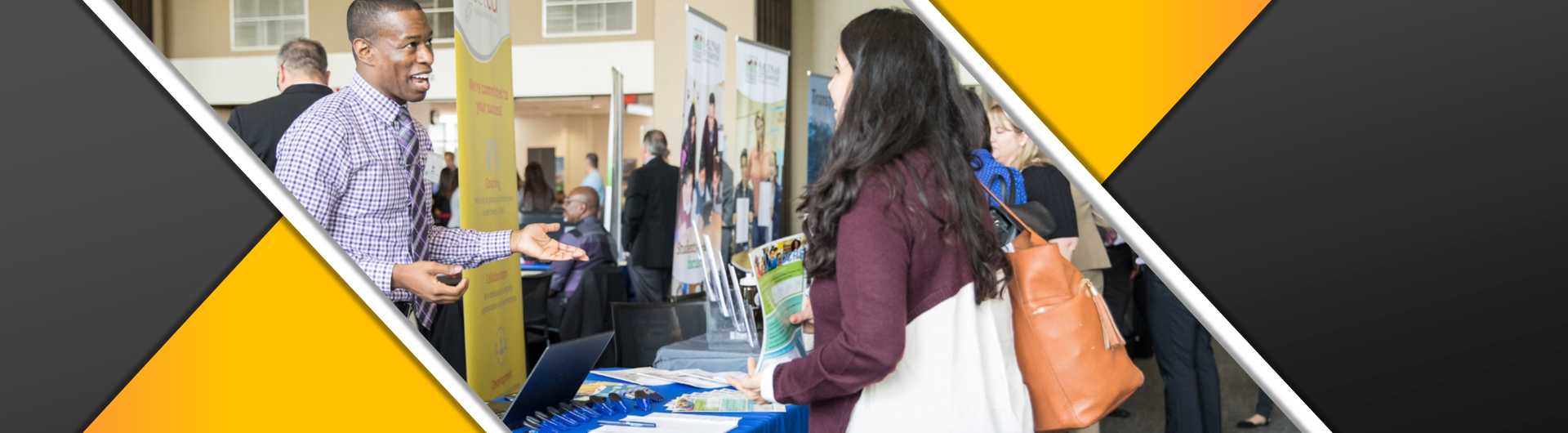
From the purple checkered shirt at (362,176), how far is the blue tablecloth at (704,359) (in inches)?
26.1

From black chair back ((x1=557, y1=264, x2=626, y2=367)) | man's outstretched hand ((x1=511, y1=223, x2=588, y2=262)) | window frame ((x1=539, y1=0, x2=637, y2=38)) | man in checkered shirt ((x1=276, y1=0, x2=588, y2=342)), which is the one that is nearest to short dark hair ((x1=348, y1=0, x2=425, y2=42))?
man in checkered shirt ((x1=276, y1=0, x2=588, y2=342))

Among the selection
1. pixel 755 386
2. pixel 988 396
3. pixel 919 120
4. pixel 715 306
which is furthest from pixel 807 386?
pixel 715 306

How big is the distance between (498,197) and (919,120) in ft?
5.54

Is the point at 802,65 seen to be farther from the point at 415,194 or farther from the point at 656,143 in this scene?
the point at 415,194

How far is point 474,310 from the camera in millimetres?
2607

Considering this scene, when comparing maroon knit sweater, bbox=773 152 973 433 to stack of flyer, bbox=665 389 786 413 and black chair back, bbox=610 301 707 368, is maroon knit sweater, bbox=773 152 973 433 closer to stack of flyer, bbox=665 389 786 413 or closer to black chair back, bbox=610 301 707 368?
stack of flyer, bbox=665 389 786 413

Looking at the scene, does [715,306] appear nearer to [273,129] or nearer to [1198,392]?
[273,129]

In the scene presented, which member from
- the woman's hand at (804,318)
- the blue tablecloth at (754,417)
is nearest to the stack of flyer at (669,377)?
the blue tablecloth at (754,417)

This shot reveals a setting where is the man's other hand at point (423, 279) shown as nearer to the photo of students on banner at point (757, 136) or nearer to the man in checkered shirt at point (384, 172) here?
the man in checkered shirt at point (384, 172)

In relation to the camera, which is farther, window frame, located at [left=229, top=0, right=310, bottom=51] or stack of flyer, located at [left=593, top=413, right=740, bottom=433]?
window frame, located at [left=229, top=0, right=310, bottom=51]

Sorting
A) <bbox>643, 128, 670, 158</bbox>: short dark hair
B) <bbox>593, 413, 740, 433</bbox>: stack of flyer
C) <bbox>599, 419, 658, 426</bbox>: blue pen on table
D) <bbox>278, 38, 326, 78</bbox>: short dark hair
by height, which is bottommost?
<bbox>599, 419, 658, 426</bbox>: blue pen on table

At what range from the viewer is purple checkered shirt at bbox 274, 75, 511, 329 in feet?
6.30

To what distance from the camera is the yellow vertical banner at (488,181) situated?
2500 millimetres

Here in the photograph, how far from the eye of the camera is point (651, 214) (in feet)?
16.8
